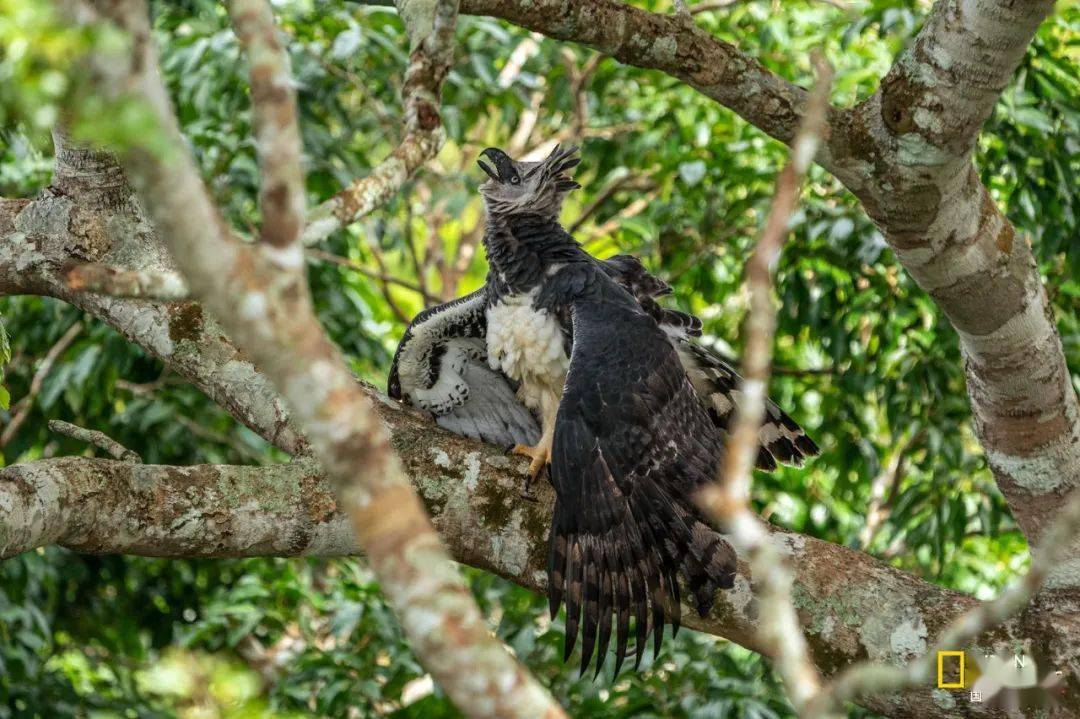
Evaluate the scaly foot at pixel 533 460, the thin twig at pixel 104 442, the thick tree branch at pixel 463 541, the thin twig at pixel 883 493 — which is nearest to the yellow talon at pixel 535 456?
the scaly foot at pixel 533 460

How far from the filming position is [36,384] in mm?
5059

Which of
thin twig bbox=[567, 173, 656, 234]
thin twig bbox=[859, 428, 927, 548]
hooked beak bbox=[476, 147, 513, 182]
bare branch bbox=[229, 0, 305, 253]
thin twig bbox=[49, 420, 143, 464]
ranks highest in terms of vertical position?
thin twig bbox=[567, 173, 656, 234]

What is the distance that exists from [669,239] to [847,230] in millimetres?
1685

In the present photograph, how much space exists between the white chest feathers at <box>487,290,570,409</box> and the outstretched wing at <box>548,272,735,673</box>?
416mm

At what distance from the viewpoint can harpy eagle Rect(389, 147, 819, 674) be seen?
3.07 m

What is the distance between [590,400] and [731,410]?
34.0 inches

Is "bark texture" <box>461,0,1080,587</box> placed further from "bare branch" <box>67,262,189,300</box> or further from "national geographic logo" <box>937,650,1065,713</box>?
"bare branch" <box>67,262,189,300</box>

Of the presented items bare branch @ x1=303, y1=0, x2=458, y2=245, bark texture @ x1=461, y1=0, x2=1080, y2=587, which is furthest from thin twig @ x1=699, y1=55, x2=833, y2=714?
bare branch @ x1=303, y1=0, x2=458, y2=245

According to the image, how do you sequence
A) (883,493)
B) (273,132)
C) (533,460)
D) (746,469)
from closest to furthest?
(746,469)
(273,132)
(533,460)
(883,493)

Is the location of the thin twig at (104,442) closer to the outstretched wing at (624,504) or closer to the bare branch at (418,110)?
the bare branch at (418,110)

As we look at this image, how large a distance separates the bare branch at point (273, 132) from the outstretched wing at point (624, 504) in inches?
66.4

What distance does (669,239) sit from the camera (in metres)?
6.12

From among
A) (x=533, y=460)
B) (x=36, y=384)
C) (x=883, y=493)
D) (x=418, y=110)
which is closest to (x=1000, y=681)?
(x=533, y=460)

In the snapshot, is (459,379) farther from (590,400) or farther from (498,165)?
(590,400)
